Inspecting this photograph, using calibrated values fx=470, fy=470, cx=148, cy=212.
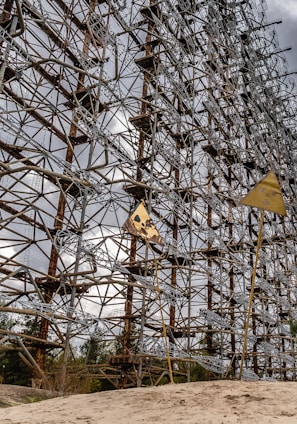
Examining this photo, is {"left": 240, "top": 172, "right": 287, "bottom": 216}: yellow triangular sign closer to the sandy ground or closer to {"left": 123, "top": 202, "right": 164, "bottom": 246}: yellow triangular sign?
the sandy ground

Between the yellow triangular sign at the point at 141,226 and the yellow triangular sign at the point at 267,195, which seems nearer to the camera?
the yellow triangular sign at the point at 267,195

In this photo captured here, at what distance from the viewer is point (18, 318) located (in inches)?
1172

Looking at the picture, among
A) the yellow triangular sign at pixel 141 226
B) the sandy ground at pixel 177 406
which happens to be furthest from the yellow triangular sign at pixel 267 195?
the yellow triangular sign at pixel 141 226

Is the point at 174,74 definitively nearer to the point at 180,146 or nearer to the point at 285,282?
the point at 180,146

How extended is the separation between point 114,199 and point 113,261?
8.09ft

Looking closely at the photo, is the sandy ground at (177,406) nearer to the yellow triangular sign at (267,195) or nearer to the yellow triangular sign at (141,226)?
the yellow triangular sign at (267,195)

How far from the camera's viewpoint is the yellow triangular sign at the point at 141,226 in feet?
26.6

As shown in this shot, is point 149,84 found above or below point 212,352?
above

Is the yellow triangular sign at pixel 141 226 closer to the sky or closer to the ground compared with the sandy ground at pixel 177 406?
closer to the sky

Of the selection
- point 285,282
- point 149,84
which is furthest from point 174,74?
point 285,282

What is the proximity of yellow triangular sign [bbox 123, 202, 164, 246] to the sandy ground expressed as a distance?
2684 mm

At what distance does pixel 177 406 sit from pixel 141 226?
364cm

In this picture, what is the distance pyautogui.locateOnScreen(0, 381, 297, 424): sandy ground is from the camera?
15.2ft

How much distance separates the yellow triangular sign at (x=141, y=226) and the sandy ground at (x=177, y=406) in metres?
2.68
